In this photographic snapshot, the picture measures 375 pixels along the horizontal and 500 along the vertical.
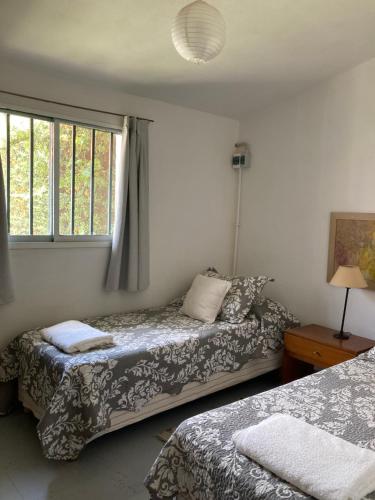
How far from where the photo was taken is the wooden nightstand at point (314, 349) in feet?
9.21

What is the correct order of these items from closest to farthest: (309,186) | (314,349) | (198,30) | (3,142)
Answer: (198,30), (3,142), (314,349), (309,186)

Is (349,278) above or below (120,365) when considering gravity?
above

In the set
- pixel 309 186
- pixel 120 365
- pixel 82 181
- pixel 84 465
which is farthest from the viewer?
pixel 309 186

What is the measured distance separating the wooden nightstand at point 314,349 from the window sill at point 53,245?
64.5 inches

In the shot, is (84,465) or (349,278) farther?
(349,278)

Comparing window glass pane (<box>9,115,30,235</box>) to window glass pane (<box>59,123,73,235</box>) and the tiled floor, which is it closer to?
window glass pane (<box>59,123,73,235</box>)

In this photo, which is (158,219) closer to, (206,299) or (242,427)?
(206,299)

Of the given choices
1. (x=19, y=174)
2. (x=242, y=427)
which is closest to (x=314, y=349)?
(x=242, y=427)

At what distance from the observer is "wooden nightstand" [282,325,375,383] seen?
281 centimetres

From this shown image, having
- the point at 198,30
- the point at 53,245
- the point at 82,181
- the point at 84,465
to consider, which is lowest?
the point at 84,465

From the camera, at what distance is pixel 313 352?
2.96 metres

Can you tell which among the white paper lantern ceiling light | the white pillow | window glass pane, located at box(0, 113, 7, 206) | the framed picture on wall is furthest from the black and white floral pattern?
the white paper lantern ceiling light

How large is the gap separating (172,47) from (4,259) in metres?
1.76

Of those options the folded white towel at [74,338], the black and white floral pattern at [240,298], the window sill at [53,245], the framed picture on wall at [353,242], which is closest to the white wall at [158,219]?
the window sill at [53,245]
